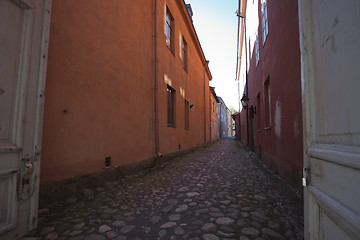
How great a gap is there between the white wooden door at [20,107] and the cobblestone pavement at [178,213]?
1.18 feet

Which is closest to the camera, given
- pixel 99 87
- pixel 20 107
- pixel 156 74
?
pixel 20 107

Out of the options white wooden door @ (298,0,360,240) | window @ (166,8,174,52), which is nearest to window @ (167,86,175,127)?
window @ (166,8,174,52)

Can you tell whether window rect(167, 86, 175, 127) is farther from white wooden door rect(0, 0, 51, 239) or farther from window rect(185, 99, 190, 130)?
white wooden door rect(0, 0, 51, 239)

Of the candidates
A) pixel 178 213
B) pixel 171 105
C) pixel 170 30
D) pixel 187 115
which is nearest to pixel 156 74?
pixel 171 105

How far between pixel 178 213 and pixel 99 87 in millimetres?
2631

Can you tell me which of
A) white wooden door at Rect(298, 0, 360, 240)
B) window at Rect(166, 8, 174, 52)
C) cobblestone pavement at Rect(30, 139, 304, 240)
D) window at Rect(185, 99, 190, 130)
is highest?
window at Rect(166, 8, 174, 52)

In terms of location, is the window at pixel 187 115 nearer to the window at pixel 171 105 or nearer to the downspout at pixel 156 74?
the window at pixel 171 105

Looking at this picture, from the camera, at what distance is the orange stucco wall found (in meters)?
2.89

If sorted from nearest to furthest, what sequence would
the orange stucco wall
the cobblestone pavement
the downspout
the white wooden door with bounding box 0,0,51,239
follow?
the white wooden door with bounding box 0,0,51,239, the cobblestone pavement, the orange stucco wall, the downspout

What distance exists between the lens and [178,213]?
259 centimetres

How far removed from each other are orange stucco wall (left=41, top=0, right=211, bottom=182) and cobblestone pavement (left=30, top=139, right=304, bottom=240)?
0.63 meters

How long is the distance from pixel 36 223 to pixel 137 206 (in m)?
1.16

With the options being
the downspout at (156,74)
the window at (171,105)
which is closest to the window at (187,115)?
the window at (171,105)

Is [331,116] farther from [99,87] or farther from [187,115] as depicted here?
[187,115]
